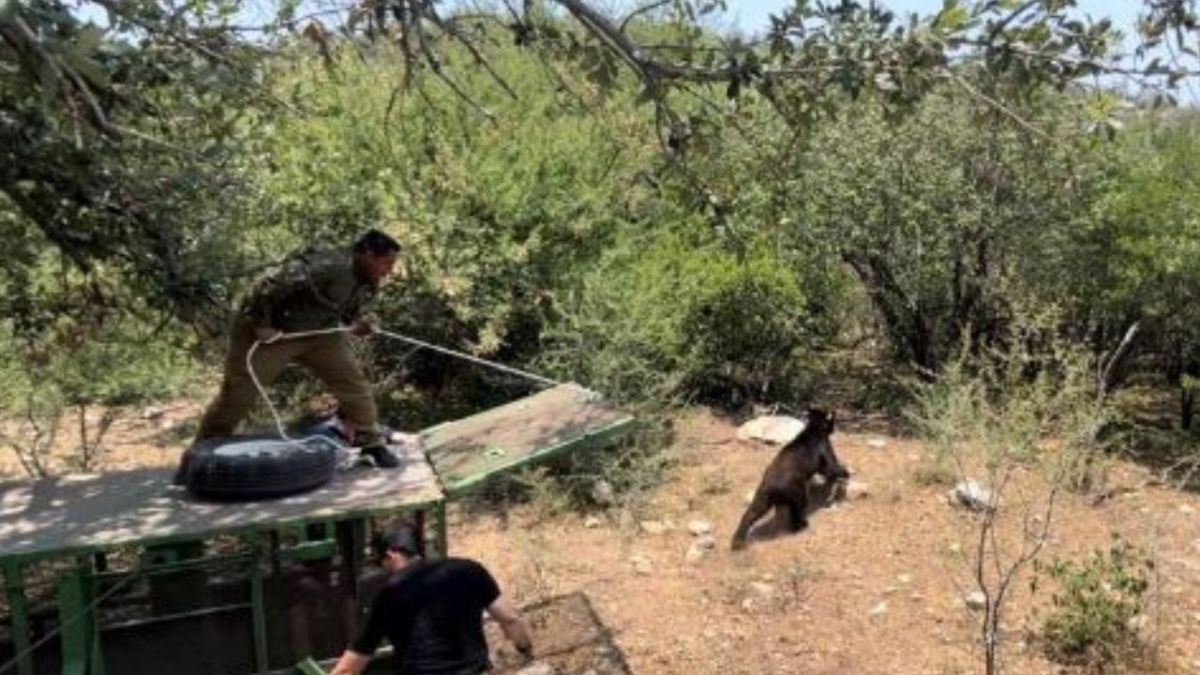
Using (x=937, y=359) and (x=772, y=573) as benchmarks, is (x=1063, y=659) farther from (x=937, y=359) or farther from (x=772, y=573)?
(x=937, y=359)

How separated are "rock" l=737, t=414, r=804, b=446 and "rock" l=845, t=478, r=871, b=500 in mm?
1149

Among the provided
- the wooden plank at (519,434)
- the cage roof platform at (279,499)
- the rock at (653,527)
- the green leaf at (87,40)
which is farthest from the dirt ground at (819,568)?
the green leaf at (87,40)

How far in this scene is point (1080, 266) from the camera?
10438mm

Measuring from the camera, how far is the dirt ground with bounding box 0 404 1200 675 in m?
6.30

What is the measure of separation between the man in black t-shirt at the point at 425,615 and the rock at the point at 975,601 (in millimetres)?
3121

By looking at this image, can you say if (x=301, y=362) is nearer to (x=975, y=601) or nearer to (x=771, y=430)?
(x=975, y=601)

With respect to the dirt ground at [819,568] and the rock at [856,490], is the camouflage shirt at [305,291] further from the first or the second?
Answer: the rock at [856,490]

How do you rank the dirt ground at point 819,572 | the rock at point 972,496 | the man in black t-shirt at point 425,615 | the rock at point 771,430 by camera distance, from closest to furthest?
the man in black t-shirt at point 425,615 → the dirt ground at point 819,572 → the rock at point 972,496 → the rock at point 771,430

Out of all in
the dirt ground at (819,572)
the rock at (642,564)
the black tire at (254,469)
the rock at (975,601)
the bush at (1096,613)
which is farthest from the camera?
the rock at (642,564)

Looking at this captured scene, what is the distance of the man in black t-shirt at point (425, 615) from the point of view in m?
4.58

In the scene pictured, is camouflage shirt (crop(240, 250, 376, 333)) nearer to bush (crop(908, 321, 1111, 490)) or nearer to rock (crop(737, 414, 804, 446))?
bush (crop(908, 321, 1111, 490))

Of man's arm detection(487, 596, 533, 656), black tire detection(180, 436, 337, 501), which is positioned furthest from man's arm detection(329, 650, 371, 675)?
black tire detection(180, 436, 337, 501)

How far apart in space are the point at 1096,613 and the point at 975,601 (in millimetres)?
871

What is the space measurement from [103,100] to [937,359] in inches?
333
